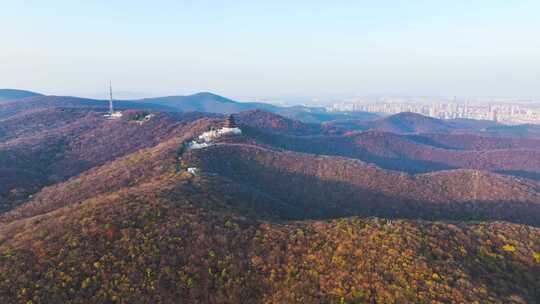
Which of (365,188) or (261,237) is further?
(365,188)

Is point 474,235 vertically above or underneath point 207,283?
above

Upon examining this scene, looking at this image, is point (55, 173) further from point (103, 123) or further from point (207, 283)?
point (207, 283)

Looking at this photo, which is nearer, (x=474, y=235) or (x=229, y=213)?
(x=474, y=235)

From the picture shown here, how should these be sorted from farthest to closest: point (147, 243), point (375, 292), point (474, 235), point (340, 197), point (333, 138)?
point (333, 138) < point (340, 197) < point (474, 235) < point (147, 243) < point (375, 292)

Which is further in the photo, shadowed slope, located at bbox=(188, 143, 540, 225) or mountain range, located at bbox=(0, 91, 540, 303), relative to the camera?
shadowed slope, located at bbox=(188, 143, 540, 225)

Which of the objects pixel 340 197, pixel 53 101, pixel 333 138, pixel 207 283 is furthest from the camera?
pixel 53 101

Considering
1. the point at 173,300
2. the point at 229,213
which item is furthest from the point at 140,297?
the point at 229,213

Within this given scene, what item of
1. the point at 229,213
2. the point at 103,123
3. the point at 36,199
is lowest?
the point at 36,199

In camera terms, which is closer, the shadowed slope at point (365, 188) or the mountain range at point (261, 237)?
the mountain range at point (261, 237)

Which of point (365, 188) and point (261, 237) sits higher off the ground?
point (261, 237)
